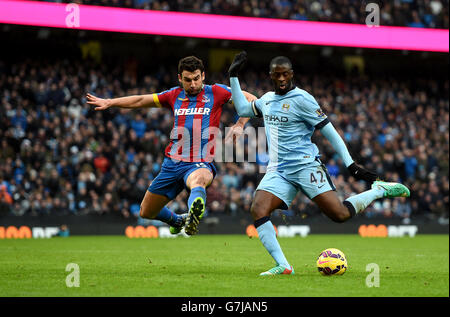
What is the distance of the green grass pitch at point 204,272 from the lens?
673 centimetres

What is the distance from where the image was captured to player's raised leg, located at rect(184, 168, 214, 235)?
7.76 metres

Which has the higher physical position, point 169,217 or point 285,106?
point 285,106

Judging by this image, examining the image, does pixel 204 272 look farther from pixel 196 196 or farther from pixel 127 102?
pixel 127 102

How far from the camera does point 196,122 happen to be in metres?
9.04

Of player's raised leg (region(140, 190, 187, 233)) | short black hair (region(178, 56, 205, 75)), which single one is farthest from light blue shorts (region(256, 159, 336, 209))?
short black hair (region(178, 56, 205, 75))

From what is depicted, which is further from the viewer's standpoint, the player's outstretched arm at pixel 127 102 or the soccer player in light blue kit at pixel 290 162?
the player's outstretched arm at pixel 127 102

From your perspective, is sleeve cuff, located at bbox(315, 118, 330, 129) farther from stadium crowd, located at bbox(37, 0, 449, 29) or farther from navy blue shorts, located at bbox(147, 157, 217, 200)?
stadium crowd, located at bbox(37, 0, 449, 29)

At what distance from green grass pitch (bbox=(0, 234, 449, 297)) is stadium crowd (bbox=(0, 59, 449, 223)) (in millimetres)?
5125

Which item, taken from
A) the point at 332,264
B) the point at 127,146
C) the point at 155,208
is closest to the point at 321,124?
the point at 332,264

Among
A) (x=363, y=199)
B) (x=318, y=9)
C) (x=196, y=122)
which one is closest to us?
(x=363, y=199)

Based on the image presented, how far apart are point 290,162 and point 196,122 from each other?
1.45m

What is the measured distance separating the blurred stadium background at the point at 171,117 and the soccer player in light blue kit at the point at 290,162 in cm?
1120

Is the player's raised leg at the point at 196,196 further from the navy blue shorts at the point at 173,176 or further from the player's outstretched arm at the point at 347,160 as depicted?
the player's outstretched arm at the point at 347,160

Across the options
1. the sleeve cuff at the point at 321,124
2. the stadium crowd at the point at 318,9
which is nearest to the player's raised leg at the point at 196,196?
the sleeve cuff at the point at 321,124
